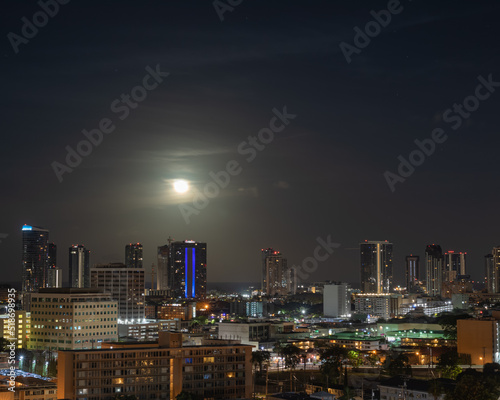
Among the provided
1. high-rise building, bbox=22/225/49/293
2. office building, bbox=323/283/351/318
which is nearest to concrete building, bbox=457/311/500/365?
office building, bbox=323/283/351/318

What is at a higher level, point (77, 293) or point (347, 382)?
point (77, 293)

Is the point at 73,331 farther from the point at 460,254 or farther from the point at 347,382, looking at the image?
the point at 460,254

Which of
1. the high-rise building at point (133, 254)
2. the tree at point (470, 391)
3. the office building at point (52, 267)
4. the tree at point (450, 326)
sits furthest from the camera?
the high-rise building at point (133, 254)

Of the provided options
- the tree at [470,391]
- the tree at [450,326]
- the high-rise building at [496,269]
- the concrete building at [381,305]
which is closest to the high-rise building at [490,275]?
the high-rise building at [496,269]

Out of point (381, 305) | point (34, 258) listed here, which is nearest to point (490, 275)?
point (381, 305)

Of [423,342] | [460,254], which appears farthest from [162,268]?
[423,342]

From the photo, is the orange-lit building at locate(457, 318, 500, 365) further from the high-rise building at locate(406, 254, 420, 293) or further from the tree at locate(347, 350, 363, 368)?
the high-rise building at locate(406, 254, 420, 293)

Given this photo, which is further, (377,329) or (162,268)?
(162,268)

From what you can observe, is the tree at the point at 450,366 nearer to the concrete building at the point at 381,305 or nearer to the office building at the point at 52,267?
the concrete building at the point at 381,305
